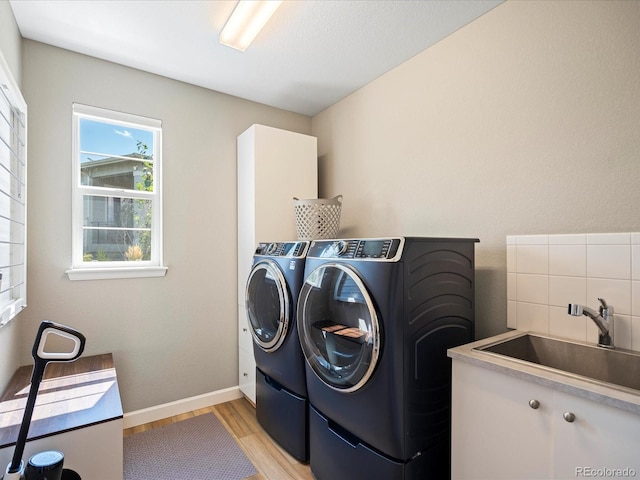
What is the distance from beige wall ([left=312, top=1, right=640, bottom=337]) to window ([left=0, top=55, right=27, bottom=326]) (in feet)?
7.22

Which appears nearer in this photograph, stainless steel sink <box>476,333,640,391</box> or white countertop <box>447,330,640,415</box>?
white countertop <box>447,330,640,415</box>

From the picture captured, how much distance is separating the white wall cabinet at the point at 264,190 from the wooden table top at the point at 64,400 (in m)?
1.00

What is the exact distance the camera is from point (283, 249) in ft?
6.89

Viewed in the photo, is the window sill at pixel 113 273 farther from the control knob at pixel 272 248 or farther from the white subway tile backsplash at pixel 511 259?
the white subway tile backsplash at pixel 511 259

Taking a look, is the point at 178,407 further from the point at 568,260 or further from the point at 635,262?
the point at 635,262

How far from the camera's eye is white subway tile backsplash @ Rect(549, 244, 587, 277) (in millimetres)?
1448

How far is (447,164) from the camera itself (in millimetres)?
2049

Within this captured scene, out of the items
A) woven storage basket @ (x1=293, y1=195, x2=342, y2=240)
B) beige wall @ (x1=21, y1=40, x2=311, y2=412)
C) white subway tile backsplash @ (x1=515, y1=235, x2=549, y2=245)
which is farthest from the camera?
woven storage basket @ (x1=293, y1=195, x2=342, y2=240)

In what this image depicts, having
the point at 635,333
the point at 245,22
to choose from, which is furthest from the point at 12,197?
the point at 635,333

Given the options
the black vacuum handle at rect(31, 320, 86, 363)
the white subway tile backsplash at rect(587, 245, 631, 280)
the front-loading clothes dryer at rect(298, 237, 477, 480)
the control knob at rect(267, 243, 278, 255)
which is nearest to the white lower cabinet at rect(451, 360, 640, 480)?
the front-loading clothes dryer at rect(298, 237, 477, 480)

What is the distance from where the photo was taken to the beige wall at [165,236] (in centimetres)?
210

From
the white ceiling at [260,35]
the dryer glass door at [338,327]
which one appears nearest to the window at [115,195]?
the white ceiling at [260,35]

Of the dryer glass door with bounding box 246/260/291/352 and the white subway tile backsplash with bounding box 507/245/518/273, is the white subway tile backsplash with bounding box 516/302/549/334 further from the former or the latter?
the dryer glass door with bounding box 246/260/291/352

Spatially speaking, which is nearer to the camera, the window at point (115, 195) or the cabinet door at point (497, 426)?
the cabinet door at point (497, 426)
